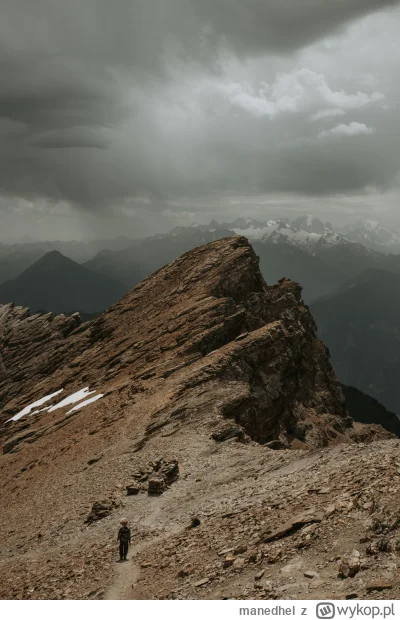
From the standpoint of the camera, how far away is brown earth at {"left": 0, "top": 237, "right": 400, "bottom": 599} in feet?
55.6

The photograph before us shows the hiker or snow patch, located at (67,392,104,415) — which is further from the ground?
the hiker

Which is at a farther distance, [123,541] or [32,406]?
[32,406]

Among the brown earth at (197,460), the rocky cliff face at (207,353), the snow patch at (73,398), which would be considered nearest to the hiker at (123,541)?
the brown earth at (197,460)

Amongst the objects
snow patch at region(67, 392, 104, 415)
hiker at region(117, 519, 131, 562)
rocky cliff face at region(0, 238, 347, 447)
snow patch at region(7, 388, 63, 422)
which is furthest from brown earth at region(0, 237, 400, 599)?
snow patch at region(7, 388, 63, 422)

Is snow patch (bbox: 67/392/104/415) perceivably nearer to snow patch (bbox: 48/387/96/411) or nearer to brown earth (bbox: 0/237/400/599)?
brown earth (bbox: 0/237/400/599)

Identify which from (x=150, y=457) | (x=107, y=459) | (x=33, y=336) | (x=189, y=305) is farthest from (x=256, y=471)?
(x=33, y=336)

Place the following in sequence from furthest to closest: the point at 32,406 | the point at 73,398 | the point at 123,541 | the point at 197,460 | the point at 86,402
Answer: the point at 32,406 < the point at 73,398 < the point at 86,402 < the point at 197,460 < the point at 123,541

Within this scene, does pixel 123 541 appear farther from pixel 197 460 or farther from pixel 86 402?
pixel 86 402

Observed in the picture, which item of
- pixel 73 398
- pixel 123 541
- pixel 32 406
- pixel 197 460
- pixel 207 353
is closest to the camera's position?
pixel 123 541

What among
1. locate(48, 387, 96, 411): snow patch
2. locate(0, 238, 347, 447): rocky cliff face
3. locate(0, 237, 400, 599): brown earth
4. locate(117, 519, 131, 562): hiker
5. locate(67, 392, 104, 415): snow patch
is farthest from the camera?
locate(48, 387, 96, 411): snow patch

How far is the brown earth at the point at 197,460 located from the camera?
16938mm

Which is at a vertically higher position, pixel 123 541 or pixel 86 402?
pixel 123 541

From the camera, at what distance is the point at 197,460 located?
109ft

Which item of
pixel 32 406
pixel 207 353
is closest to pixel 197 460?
pixel 207 353
